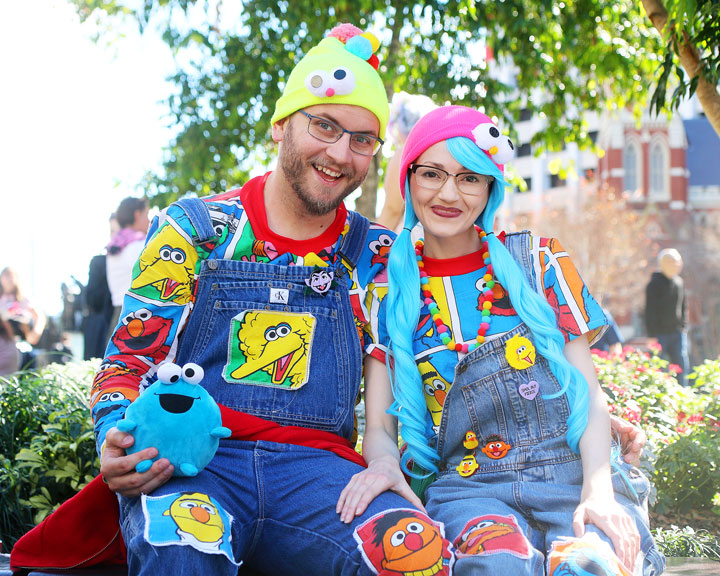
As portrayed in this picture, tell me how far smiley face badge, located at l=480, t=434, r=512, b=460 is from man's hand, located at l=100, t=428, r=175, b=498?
0.96 metres

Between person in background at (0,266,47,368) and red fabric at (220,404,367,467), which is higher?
person in background at (0,266,47,368)

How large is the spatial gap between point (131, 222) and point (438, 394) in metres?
4.67

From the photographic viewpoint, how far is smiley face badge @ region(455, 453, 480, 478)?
91.6 inches

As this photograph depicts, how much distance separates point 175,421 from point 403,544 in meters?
0.67

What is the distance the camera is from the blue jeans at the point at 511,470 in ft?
6.89

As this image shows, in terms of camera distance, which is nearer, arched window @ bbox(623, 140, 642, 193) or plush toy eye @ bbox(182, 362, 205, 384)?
plush toy eye @ bbox(182, 362, 205, 384)

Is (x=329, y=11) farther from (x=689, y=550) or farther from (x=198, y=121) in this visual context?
(x=689, y=550)

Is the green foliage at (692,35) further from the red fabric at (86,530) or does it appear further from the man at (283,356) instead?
the red fabric at (86,530)

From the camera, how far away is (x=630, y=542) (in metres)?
2.04

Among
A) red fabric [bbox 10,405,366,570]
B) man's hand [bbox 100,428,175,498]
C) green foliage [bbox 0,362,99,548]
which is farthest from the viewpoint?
green foliage [bbox 0,362,99,548]

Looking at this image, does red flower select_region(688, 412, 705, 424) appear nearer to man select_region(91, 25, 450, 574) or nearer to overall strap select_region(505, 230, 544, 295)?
overall strap select_region(505, 230, 544, 295)

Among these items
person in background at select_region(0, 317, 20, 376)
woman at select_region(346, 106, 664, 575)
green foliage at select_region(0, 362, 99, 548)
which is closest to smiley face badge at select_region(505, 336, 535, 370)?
woman at select_region(346, 106, 664, 575)

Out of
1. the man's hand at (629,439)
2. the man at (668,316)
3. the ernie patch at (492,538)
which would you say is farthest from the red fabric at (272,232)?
the man at (668,316)

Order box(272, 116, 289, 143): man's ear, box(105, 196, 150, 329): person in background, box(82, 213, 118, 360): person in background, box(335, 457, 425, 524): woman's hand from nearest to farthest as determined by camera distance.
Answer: box(335, 457, 425, 524): woman's hand → box(272, 116, 289, 143): man's ear → box(105, 196, 150, 329): person in background → box(82, 213, 118, 360): person in background
